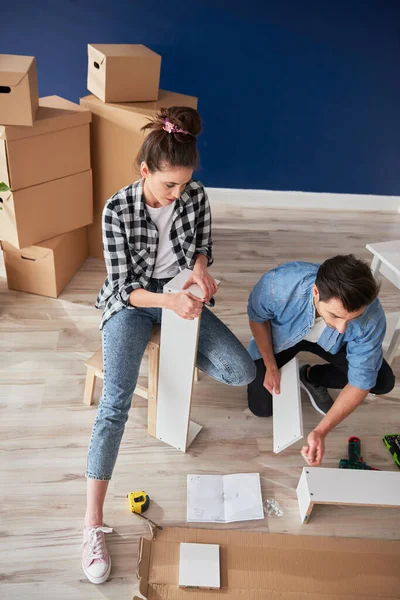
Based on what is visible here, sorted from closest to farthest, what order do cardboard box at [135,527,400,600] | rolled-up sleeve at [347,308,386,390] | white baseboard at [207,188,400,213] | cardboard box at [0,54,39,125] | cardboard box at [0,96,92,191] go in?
cardboard box at [135,527,400,600], rolled-up sleeve at [347,308,386,390], cardboard box at [0,54,39,125], cardboard box at [0,96,92,191], white baseboard at [207,188,400,213]

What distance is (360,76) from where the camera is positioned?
2.92 m

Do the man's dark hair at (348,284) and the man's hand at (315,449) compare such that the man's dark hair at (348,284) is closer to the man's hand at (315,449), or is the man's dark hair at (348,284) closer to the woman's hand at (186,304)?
the woman's hand at (186,304)

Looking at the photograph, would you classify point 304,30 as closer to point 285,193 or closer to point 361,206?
point 285,193

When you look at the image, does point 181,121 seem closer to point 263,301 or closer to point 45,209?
point 263,301

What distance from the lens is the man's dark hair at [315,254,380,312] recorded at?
50.6 inches

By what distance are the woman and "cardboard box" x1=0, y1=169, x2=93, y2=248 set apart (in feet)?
2.30

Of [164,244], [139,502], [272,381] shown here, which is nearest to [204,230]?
[164,244]

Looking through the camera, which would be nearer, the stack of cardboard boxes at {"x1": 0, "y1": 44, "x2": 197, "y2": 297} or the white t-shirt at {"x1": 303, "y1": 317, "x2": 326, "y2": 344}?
the white t-shirt at {"x1": 303, "y1": 317, "x2": 326, "y2": 344}

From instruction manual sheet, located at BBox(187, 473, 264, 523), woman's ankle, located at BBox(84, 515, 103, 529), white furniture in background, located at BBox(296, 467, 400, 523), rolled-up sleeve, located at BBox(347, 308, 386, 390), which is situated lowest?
instruction manual sheet, located at BBox(187, 473, 264, 523)

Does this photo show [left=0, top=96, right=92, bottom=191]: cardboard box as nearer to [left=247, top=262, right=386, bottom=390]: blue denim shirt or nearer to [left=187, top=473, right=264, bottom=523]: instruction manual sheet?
[left=247, top=262, right=386, bottom=390]: blue denim shirt

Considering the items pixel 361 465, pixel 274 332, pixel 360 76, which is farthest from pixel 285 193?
pixel 361 465

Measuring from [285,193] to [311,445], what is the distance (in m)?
2.12

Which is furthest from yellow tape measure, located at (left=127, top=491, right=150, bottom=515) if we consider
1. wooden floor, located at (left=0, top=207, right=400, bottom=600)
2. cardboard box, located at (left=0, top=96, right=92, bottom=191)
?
cardboard box, located at (left=0, top=96, right=92, bottom=191)

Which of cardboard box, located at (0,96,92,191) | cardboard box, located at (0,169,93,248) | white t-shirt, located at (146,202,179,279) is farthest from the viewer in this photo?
cardboard box, located at (0,169,93,248)
